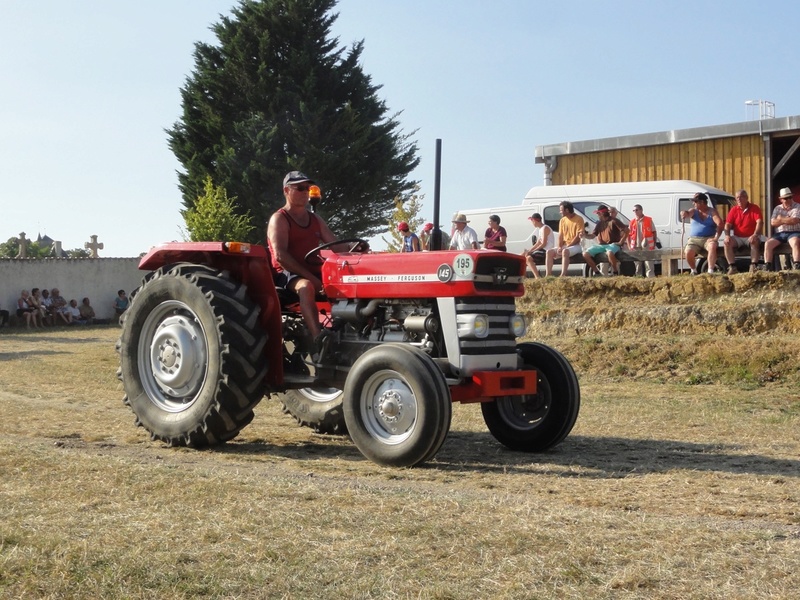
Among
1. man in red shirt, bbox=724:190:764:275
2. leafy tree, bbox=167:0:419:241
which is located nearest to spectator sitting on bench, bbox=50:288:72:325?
leafy tree, bbox=167:0:419:241

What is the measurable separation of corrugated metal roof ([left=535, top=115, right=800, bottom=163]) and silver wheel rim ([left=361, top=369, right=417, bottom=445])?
1861 cm

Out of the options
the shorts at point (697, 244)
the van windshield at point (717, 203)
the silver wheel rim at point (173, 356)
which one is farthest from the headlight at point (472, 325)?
the van windshield at point (717, 203)

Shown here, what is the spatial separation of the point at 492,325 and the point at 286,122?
2861 centimetres

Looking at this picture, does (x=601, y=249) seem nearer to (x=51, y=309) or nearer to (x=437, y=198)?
(x=437, y=198)

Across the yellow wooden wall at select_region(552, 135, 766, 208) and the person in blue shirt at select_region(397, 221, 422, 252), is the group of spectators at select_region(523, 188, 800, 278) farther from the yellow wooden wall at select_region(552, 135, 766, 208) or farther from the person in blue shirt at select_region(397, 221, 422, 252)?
the yellow wooden wall at select_region(552, 135, 766, 208)

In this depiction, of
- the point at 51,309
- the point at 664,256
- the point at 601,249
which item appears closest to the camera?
the point at 664,256

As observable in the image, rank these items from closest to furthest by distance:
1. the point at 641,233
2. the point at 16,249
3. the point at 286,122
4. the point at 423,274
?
1. the point at 423,274
2. the point at 641,233
3. the point at 286,122
4. the point at 16,249

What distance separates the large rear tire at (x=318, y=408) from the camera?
8922mm

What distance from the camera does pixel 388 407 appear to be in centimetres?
719

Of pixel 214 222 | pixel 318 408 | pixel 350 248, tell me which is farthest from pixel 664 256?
pixel 214 222

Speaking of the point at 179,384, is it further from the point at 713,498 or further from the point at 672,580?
the point at 672,580

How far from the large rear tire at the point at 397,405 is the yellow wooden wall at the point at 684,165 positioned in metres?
18.7

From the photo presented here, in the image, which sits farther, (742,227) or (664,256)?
(664,256)

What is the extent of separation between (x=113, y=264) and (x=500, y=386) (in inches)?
1052
